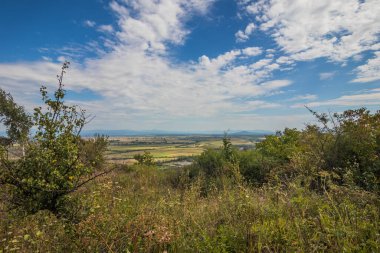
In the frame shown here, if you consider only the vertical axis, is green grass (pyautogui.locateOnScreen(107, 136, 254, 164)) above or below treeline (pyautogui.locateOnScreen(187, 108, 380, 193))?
below

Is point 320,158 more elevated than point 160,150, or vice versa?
point 320,158

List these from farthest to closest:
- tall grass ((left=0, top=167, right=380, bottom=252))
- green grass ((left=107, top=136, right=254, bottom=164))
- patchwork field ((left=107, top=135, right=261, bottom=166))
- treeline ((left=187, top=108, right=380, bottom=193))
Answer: green grass ((left=107, top=136, right=254, bottom=164)), patchwork field ((left=107, top=135, right=261, bottom=166)), treeline ((left=187, top=108, right=380, bottom=193)), tall grass ((left=0, top=167, right=380, bottom=252))

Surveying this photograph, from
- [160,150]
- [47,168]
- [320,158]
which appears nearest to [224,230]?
[47,168]

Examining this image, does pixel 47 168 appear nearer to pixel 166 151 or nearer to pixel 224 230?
pixel 224 230

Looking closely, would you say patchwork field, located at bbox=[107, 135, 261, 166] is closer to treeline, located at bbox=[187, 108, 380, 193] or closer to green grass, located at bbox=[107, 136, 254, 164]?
green grass, located at bbox=[107, 136, 254, 164]

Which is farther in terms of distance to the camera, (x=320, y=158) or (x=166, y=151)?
(x=166, y=151)

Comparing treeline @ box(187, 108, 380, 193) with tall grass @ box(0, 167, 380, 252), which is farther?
treeline @ box(187, 108, 380, 193)

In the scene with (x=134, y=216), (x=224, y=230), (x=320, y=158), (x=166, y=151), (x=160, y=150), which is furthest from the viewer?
(x=160, y=150)

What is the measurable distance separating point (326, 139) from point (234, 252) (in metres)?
9.12

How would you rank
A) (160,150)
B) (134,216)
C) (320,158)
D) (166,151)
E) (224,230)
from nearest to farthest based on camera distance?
(224,230)
(134,216)
(320,158)
(166,151)
(160,150)

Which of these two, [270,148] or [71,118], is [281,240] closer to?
[71,118]

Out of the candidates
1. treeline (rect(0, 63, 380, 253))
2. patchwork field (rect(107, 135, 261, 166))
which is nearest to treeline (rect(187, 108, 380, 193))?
treeline (rect(0, 63, 380, 253))

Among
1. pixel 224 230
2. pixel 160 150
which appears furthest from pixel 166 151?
pixel 224 230

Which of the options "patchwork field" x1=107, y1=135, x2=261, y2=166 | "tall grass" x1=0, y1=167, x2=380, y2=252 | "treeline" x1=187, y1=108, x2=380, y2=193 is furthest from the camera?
"patchwork field" x1=107, y1=135, x2=261, y2=166
